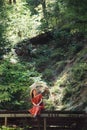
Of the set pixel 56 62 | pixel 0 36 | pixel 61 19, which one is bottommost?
pixel 56 62

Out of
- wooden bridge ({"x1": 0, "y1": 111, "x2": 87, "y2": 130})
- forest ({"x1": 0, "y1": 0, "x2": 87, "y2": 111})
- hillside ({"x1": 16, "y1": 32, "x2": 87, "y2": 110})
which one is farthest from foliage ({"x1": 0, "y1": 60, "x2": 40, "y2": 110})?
wooden bridge ({"x1": 0, "y1": 111, "x2": 87, "y2": 130})

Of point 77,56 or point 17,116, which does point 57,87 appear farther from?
point 17,116

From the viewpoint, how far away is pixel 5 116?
1378 cm

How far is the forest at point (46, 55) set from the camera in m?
13.7

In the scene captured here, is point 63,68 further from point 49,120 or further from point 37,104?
point 37,104

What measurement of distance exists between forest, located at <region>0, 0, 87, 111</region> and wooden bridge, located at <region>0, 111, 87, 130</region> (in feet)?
4.69

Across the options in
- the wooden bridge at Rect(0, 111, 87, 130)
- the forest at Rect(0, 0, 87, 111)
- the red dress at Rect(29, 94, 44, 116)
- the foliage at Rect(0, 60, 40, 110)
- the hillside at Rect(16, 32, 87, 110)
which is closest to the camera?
the red dress at Rect(29, 94, 44, 116)

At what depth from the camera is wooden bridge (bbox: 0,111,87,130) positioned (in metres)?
13.5

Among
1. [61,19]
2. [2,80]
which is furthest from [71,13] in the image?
[2,80]

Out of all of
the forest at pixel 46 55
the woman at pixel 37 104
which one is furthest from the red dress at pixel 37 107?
the forest at pixel 46 55

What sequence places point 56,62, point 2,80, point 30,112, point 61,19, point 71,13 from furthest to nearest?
point 56,62, point 2,80, point 30,112, point 61,19, point 71,13

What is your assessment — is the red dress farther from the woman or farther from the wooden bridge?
the wooden bridge

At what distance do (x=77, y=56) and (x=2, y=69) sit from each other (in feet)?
16.3

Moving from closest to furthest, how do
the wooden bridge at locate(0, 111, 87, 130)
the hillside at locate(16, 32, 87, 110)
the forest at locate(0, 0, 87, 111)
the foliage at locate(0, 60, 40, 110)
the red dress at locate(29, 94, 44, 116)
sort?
the red dress at locate(29, 94, 44, 116) → the wooden bridge at locate(0, 111, 87, 130) → the forest at locate(0, 0, 87, 111) → the hillside at locate(16, 32, 87, 110) → the foliage at locate(0, 60, 40, 110)
